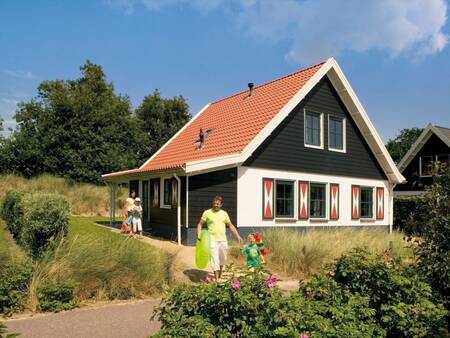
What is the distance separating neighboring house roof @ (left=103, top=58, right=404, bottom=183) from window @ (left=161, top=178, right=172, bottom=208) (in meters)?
0.62

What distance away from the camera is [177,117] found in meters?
45.5

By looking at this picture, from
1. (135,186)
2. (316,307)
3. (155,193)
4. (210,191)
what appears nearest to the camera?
(316,307)

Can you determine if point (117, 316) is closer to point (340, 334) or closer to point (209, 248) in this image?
point (209, 248)

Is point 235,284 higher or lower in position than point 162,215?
higher

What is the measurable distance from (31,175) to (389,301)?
32.8 metres

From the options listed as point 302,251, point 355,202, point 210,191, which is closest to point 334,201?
point 355,202

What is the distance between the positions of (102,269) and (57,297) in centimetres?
87

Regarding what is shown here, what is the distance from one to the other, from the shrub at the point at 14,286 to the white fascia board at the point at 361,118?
47.7 feet

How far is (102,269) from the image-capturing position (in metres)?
7.63

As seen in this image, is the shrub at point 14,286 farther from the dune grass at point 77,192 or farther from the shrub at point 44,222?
the dune grass at point 77,192

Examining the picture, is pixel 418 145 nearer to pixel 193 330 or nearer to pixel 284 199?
pixel 284 199

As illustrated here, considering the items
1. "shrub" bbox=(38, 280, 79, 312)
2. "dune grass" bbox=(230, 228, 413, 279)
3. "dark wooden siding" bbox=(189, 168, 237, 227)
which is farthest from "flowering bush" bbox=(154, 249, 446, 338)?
"dark wooden siding" bbox=(189, 168, 237, 227)

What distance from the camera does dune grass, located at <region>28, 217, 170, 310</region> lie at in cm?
741

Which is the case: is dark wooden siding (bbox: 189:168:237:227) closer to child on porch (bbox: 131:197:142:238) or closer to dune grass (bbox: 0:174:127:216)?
child on porch (bbox: 131:197:142:238)
